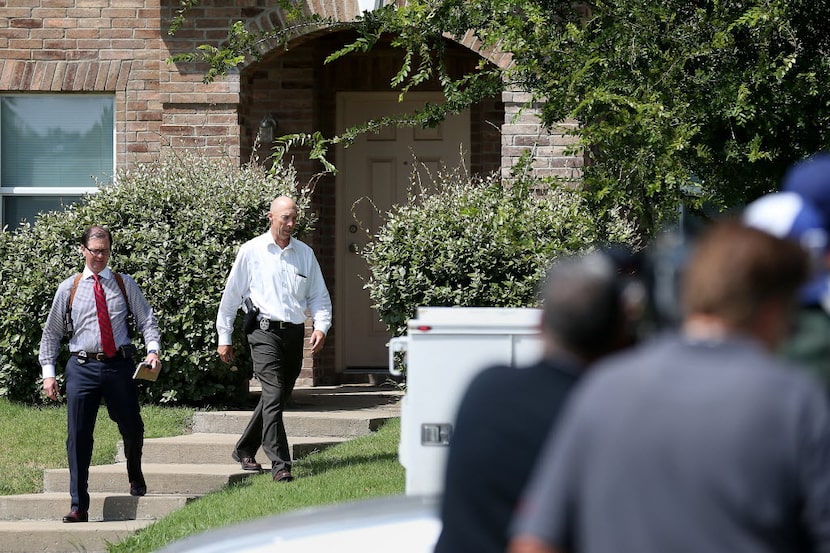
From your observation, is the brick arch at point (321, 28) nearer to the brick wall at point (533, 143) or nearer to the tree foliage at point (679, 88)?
the brick wall at point (533, 143)

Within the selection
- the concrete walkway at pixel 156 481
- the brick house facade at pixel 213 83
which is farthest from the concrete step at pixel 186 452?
the brick house facade at pixel 213 83

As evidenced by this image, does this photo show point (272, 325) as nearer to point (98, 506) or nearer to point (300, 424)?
point (98, 506)

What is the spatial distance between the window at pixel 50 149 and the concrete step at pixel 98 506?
450 cm

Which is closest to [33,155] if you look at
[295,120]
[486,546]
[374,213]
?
[295,120]

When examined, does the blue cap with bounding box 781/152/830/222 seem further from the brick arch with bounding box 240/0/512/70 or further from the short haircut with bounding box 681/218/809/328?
the brick arch with bounding box 240/0/512/70

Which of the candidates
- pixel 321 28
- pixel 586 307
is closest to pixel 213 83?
pixel 321 28

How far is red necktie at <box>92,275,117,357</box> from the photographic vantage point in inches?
309

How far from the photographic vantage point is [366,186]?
41.4ft

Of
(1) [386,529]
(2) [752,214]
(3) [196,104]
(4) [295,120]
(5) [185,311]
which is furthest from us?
(4) [295,120]

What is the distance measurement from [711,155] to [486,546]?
532 cm

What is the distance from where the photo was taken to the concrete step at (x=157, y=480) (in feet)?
27.9

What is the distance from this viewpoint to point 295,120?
485 inches

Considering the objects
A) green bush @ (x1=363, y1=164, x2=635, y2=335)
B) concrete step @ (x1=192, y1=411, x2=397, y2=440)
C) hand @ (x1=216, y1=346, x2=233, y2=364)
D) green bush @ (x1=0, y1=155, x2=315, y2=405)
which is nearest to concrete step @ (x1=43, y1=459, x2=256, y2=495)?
hand @ (x1=216, y1=346, x2=233, y2=364)

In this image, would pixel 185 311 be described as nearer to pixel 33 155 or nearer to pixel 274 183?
pixel 274 183
